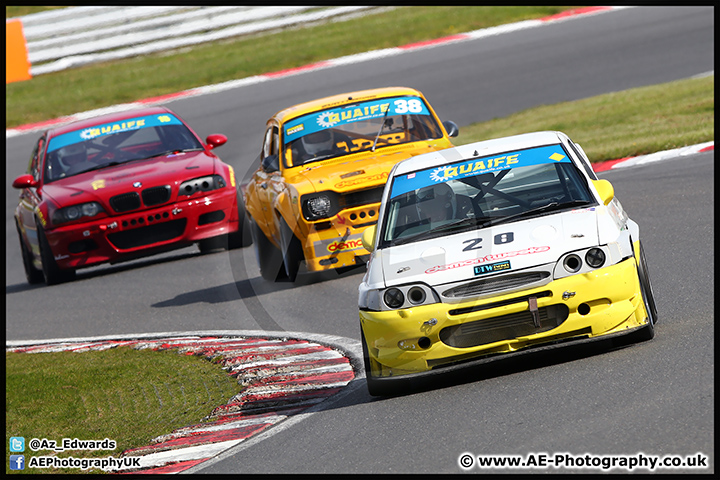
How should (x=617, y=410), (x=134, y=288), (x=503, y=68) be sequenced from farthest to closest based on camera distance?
(x=503, y=68) → (x=134, y=288) → (x=617, y=410)

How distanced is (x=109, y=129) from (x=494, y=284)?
8536mm

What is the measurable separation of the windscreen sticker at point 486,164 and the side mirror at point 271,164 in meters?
3.95

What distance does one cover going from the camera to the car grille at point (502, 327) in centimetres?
630

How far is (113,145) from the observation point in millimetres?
13695

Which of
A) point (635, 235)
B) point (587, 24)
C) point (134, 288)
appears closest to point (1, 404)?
point (134, 288)

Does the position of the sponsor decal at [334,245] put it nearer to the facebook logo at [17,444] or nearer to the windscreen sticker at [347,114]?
the windscreen sticker at [347,114]

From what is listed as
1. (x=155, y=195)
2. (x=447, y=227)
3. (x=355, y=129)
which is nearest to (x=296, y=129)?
(x=355, y=129)

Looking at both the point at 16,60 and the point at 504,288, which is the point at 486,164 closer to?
the point at 504,288

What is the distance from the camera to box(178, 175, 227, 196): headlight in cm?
1274

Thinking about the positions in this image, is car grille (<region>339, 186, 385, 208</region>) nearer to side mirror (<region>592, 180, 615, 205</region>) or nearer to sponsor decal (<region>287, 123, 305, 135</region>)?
sponsor decal (<region>287, 123, 305, 135</region>)

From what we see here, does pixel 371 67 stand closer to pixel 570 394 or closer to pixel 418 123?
pixel 418 123

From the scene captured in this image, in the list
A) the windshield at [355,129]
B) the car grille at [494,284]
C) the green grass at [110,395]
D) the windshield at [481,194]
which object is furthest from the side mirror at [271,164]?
the car grille at [494,284]

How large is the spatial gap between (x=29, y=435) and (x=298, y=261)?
382cm

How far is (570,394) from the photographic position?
19.2ft
